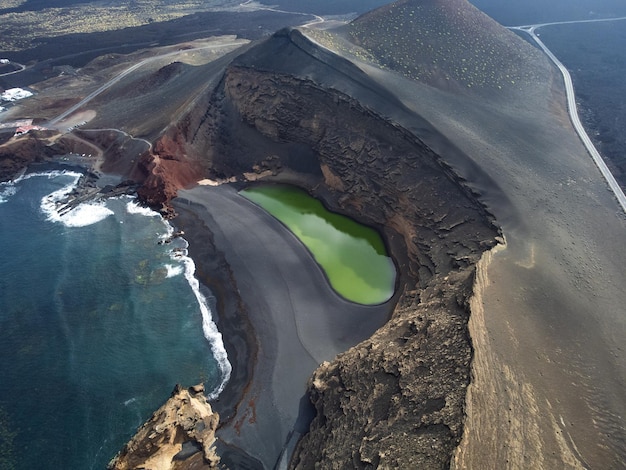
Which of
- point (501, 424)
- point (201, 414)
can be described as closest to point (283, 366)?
point (201, 414)

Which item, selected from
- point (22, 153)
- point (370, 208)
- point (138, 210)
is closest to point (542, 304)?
point (370, 208)

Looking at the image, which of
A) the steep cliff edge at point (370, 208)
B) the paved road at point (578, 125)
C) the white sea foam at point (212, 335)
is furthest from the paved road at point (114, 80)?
the paved road at point (578, 125)

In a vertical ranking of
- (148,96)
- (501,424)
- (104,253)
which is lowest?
(104,253)

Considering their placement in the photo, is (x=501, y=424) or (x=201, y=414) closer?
(x=501, y=424)

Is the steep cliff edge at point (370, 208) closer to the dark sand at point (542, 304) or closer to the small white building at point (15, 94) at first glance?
the dark sand at point (542, 304)

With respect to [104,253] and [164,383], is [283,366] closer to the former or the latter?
[164,383]

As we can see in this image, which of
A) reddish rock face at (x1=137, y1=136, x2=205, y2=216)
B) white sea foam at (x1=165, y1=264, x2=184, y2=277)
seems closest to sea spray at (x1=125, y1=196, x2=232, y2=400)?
white sea foam at (x1=165, y1=264, x2=184, y2=277)

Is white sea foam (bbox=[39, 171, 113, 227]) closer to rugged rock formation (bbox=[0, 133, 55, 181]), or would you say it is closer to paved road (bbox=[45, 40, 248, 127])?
rugged rock formation (bbox=[0, 133, 55, 181])

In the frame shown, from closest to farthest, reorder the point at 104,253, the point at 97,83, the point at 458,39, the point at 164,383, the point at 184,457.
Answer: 1. the point at 184,457
2. the point at 164,383
3. the point at 104,253
4. the point at 458,39
5. the point at 97,83

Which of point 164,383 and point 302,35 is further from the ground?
point 302,35
